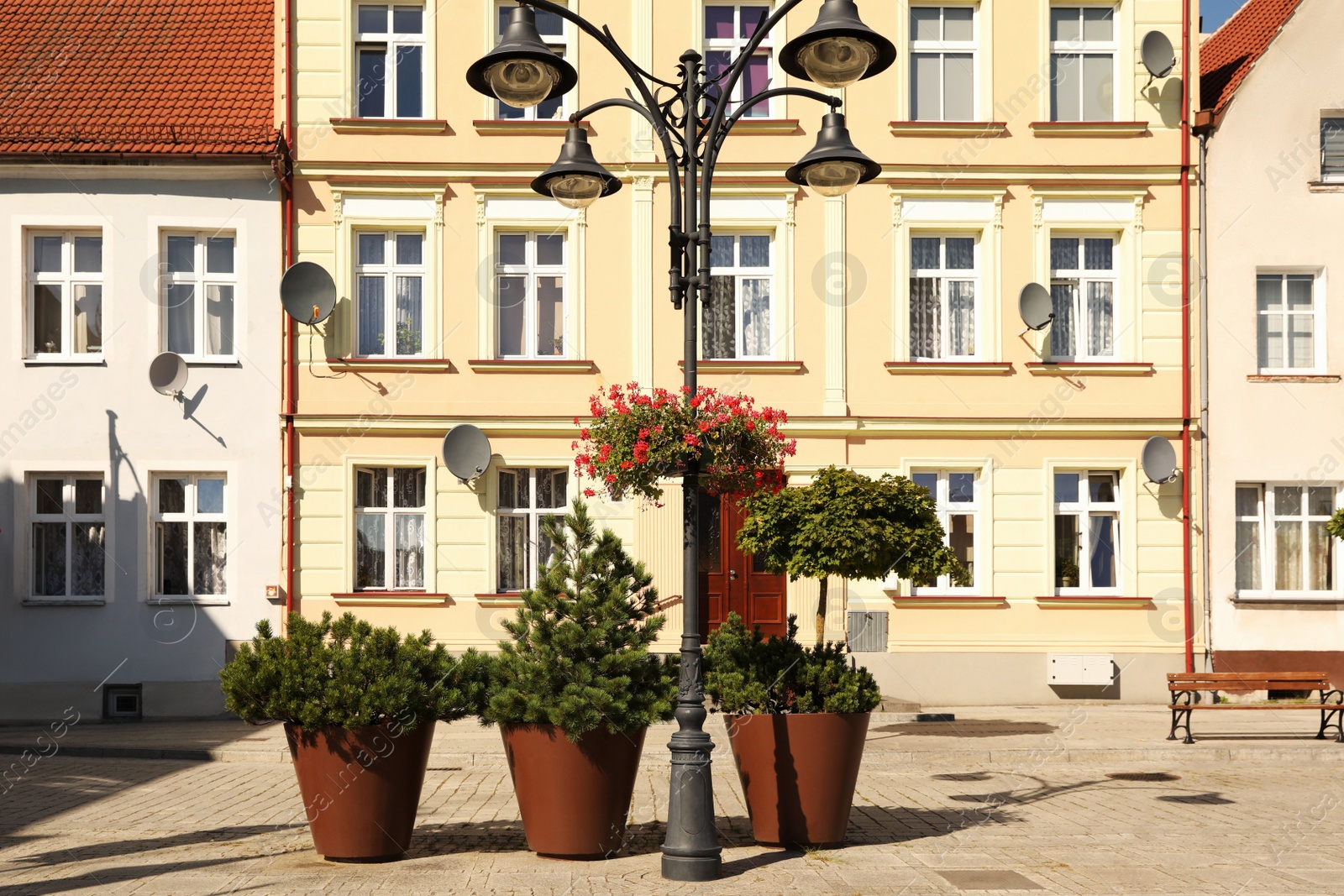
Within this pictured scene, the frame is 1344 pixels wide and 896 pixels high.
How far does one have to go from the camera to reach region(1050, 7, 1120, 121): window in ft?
63.3

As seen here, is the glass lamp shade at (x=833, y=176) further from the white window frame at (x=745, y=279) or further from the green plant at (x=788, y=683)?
the white window frame at (x=745, y=279)

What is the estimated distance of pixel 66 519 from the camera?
18.4 m

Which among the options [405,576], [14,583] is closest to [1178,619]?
[405,576]

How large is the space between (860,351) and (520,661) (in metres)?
11.0

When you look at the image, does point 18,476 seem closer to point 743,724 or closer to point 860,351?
point 860,351

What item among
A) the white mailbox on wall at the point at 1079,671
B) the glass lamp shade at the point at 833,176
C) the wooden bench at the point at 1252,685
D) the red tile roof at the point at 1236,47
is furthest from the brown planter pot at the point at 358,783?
the red tile roof at the point at 1236,47

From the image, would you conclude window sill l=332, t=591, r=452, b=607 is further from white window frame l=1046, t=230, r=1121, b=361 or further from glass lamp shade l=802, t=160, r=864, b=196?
glass lamp shade l=802, t=160, r=864, b=196

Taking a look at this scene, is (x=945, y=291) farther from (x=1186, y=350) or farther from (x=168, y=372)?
(x=168, y=372)

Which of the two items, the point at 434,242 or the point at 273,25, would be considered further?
the point at 273,25

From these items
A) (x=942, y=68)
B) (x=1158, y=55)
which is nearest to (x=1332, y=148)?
(x=1158, y=55)

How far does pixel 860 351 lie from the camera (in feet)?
61.8

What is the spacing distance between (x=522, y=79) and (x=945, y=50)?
1207cm

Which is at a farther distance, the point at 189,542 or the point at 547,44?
the point at 547,44

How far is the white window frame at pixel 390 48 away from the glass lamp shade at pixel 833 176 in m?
11.2
